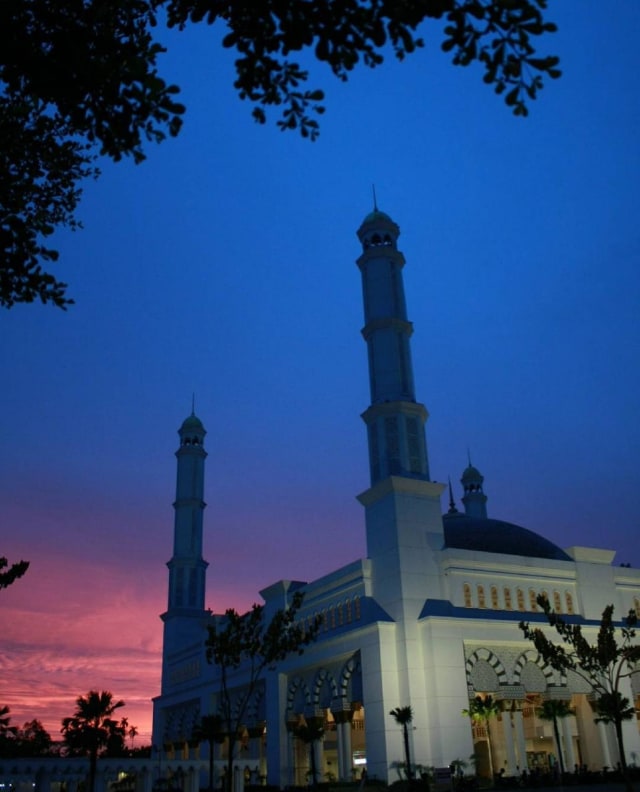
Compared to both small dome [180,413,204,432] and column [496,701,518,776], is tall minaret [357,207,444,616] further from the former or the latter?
small dome [180,413,204,432]

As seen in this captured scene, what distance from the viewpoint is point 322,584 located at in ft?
152

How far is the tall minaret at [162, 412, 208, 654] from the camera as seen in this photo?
66.1 m

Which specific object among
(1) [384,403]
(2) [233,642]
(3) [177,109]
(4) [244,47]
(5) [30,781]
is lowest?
(5) [30,781]

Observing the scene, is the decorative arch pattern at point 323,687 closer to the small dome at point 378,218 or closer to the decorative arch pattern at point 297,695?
the decorative arch pattern at point 297,695

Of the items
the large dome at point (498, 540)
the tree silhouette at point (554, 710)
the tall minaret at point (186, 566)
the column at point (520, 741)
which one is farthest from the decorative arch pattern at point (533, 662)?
the tall minaret at point (186, 566)

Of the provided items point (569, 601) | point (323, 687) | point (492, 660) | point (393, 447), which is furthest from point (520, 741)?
point (393, 447)

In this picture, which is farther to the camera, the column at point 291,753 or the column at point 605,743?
the column at point 291,753

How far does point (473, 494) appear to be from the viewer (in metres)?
66.2

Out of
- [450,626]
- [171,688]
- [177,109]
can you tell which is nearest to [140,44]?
[177,109]

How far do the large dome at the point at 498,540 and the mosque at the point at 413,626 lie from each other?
123 millimetres

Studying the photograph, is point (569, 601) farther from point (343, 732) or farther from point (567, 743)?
point (343, 732)

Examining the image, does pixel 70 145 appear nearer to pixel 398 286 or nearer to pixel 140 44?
pixel 140 44

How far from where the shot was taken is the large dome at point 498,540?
47438 mm

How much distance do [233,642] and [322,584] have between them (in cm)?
1483
